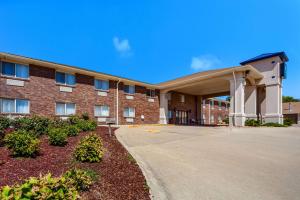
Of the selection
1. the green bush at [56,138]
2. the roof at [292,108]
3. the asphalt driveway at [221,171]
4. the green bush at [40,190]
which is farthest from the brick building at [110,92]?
the roof at [292,108]

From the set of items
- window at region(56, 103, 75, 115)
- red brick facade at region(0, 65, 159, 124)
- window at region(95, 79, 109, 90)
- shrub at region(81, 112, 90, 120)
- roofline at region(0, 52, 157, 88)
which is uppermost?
roofline at region(0, 52, 157, 88)

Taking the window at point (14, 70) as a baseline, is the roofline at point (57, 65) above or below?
above

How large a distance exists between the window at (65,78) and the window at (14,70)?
2259 millimetres

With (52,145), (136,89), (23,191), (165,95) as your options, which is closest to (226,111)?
(165,95)

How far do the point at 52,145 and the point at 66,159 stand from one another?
6.95ft

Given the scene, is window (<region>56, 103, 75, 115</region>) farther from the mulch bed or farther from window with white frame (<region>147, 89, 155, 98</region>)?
the mulch bed

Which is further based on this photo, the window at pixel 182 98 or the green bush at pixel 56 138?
the window at pixel 182 98

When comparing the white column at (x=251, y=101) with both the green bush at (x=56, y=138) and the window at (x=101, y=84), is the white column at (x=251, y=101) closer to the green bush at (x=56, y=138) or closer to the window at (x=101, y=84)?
the window at (x=101, y=84)

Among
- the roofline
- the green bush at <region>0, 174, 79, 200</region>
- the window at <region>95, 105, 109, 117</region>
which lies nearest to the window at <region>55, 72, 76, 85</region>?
the roofline

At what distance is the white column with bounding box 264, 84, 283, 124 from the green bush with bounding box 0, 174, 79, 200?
871 inches

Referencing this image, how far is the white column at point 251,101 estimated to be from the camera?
2122 centimetres

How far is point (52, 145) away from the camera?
8.03 meters

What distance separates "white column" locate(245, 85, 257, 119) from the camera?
21216 mm

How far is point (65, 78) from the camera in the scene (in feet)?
57.8
